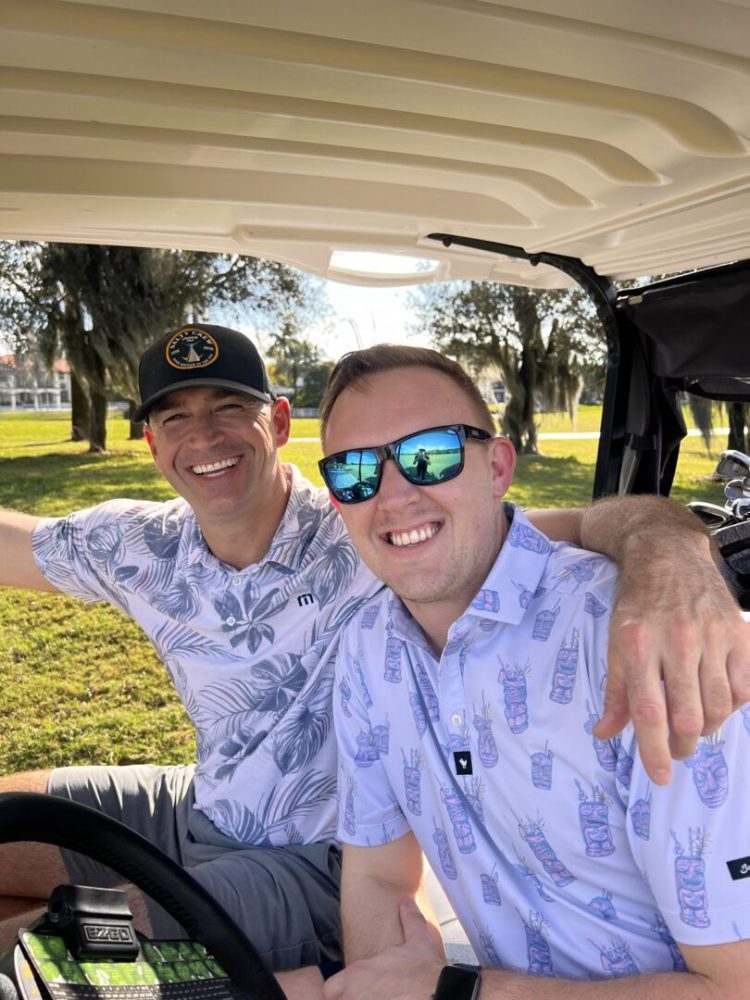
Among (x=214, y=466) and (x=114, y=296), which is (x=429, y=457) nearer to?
(x=214, y=466)

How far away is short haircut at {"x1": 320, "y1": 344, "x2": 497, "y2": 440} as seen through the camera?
1.68 m

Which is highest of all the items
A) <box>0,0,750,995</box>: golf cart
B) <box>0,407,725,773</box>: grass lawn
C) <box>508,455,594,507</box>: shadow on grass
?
<box>0,0,750,995</box>: golf cart

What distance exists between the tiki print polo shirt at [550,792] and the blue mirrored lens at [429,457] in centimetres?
17

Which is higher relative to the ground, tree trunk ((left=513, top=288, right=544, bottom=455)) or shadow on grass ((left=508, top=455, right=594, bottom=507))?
tree trunk ((left=513, top=288, right=544, bottom=455))

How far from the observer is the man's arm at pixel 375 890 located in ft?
5.23

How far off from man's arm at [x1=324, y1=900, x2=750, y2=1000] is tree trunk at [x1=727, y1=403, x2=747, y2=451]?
452 cm

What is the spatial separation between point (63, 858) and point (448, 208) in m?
1.75

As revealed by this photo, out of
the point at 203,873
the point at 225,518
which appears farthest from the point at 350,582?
the point at 203,873

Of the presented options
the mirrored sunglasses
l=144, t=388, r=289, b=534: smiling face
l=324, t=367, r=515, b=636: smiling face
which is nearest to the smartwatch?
l=324, t=367, r=515, b=636: smiling face

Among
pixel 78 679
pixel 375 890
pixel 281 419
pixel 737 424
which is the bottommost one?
pixel 78 679

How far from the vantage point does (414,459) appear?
1551 millimetres

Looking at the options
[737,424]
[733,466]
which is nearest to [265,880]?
[733,466]

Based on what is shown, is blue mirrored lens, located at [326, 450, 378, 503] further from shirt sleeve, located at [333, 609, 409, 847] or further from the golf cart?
the golf cart

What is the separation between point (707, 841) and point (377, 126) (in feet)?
3.95
